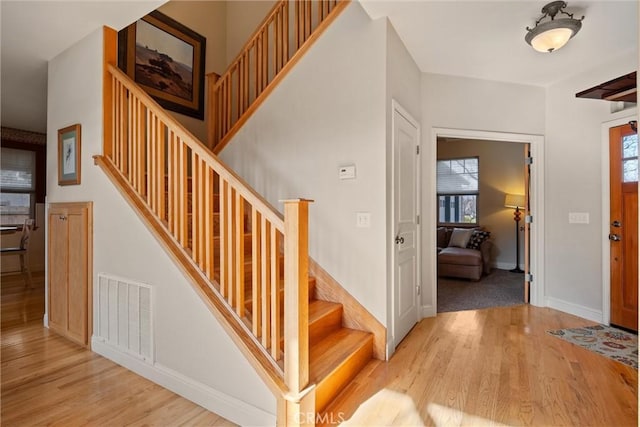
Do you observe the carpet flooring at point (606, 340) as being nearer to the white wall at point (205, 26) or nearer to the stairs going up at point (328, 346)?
the stairs going up at point (328, 346)

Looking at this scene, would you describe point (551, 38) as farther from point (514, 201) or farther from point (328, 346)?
point (514, 201)

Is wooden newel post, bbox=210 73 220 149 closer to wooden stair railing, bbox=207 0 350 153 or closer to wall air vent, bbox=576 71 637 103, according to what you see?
wooden stair railing, bbox=207 0 350 153

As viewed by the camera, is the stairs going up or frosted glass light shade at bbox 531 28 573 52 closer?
the stairs going up

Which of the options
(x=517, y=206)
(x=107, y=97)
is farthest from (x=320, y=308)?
(x=517, y=206)

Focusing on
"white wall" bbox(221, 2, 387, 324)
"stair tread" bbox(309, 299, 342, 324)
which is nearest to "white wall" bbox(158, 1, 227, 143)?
"white wall" bbox(221, 2, 387, 324)

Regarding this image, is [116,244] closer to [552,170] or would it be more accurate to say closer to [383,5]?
[383,5]

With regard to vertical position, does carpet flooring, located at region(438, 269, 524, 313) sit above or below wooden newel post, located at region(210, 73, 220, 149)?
below

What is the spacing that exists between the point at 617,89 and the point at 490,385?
239 cm

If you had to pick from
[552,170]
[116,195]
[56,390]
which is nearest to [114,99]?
[116,195]

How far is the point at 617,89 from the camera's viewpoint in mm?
2467

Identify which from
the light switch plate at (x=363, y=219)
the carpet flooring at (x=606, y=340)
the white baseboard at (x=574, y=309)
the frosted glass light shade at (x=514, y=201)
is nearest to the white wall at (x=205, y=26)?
the light switch plate at (x=363, y=219)

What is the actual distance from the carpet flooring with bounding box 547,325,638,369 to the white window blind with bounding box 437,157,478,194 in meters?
3.77

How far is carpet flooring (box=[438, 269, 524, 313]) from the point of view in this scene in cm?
388

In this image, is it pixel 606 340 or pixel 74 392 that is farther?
pixel 606 340
